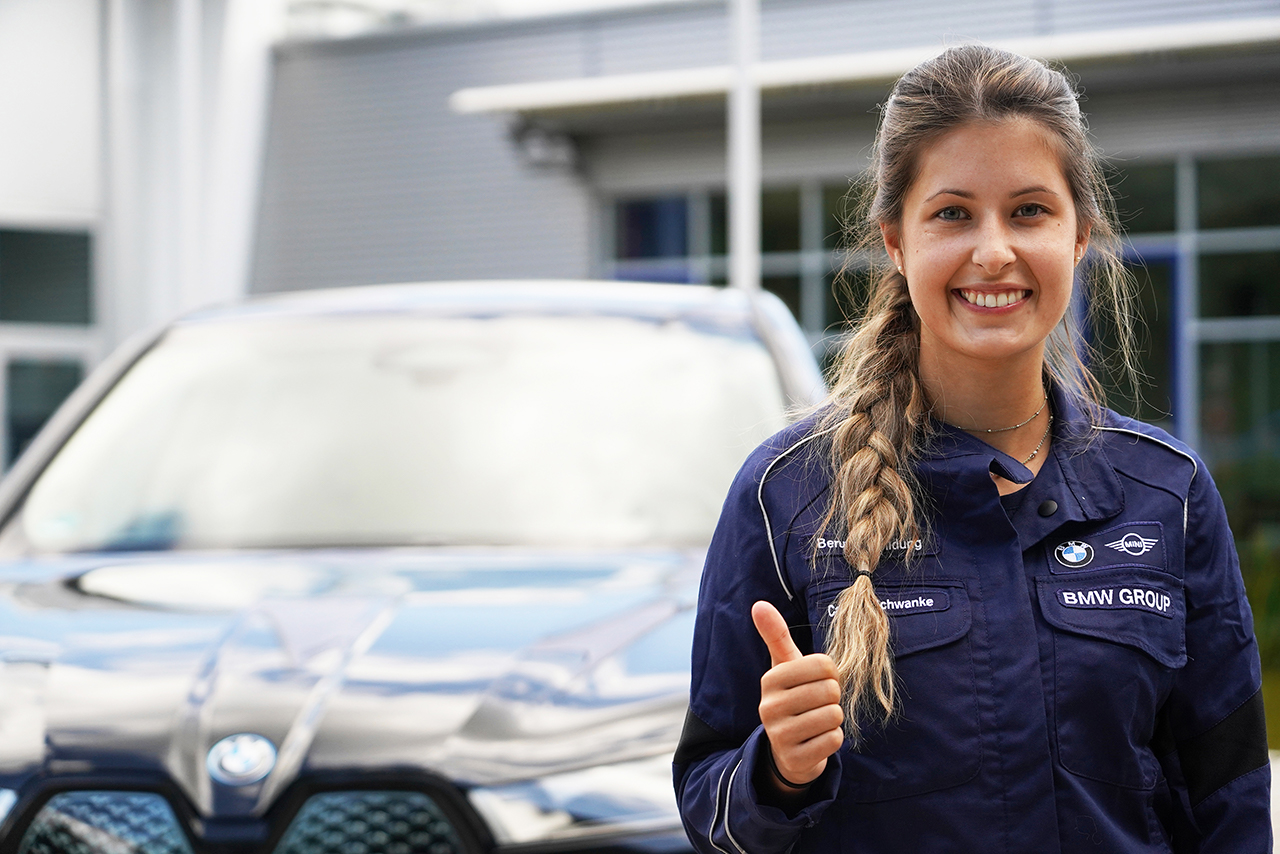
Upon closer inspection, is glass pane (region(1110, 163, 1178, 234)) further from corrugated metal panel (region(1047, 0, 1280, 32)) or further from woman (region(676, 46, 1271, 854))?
woman (region(676, 46, 1271, 854))

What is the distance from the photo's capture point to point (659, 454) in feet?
9.95

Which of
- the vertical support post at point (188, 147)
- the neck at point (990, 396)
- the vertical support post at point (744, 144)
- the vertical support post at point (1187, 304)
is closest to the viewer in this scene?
the neck at point (990, 396)

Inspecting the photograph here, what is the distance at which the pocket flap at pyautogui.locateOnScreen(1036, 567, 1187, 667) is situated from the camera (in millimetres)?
1464

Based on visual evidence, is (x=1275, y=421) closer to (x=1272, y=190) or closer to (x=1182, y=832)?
(x=1272, y=190)

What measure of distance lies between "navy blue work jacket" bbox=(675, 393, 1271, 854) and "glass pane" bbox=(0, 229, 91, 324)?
13.9 meters

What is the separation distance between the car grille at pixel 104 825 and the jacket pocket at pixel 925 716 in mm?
984

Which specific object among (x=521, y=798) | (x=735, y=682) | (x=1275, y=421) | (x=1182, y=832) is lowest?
(x=1275, y=421)

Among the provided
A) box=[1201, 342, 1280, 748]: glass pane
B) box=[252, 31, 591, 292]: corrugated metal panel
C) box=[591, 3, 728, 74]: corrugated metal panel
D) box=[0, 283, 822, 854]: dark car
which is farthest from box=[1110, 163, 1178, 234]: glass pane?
box=[0, 283, 822, 854]: dark car

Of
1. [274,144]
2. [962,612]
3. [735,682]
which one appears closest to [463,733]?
[735,682]

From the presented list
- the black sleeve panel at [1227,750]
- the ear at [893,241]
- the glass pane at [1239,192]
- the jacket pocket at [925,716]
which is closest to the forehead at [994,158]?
the ear at [893,241]

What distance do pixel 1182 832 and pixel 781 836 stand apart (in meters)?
0.43

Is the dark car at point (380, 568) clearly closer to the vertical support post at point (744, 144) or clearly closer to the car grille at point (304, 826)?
the car grille at point (304, 826)

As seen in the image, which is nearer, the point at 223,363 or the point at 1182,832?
the point at 1182,832

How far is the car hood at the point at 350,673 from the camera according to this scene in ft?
6.50
